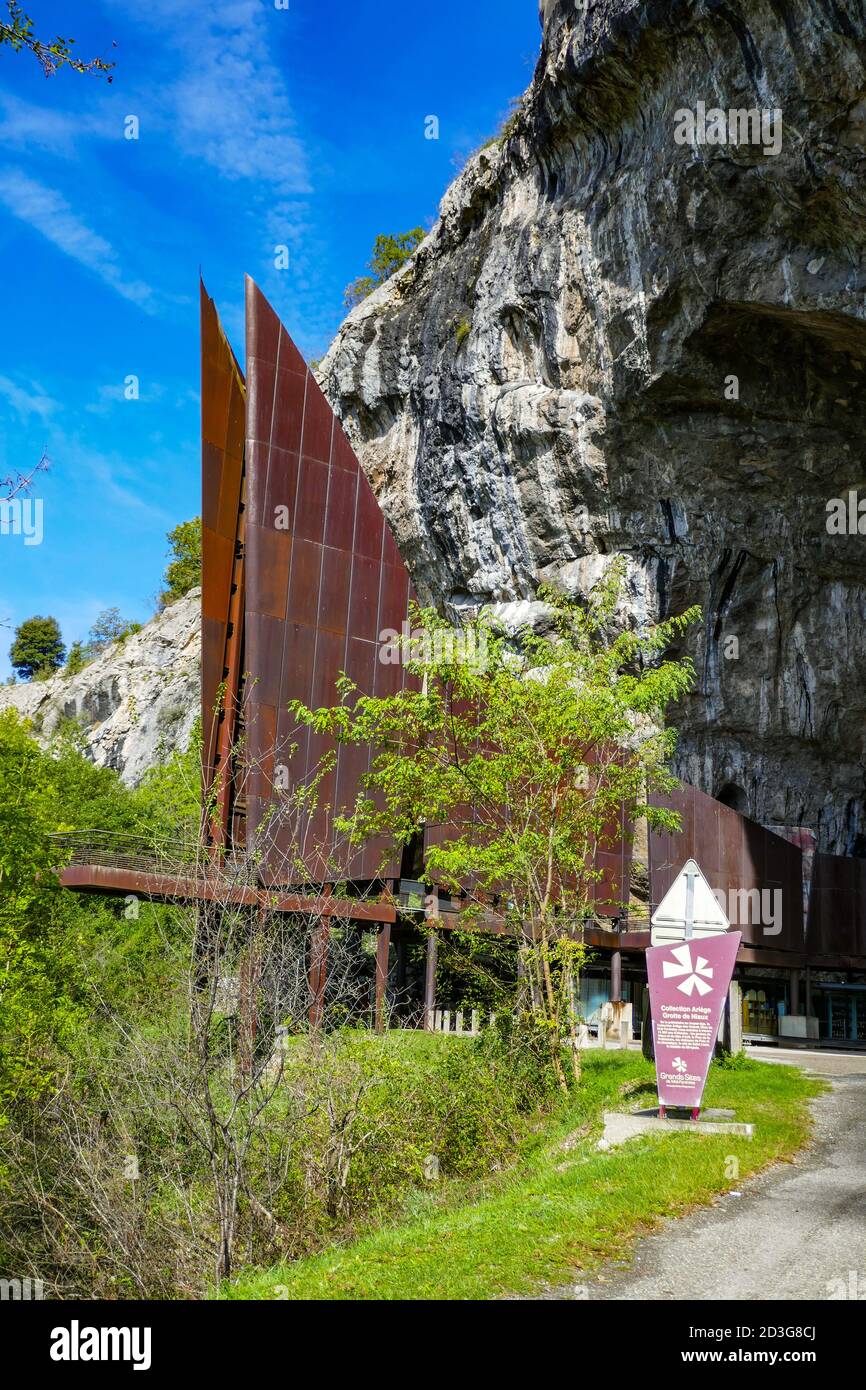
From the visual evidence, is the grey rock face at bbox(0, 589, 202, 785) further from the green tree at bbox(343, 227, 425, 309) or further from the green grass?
the green grass

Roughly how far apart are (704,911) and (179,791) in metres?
32.3

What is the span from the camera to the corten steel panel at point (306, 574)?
82.5ft

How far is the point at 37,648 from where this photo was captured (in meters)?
92.6

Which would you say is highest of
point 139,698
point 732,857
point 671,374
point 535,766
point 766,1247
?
point 671,374

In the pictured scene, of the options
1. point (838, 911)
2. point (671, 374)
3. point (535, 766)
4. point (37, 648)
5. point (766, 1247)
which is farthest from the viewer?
point (37, 648)

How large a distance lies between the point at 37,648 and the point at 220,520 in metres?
71.4

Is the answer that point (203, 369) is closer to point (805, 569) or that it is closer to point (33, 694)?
point (805, 569)

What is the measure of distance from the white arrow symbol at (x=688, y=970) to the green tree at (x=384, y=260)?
48.6m

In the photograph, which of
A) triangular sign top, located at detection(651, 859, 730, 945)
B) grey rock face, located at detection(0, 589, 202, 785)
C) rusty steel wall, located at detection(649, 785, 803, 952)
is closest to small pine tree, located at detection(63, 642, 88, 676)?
grey rock face, located at detection(0, 589, 202, 785)

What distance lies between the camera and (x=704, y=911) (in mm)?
12133

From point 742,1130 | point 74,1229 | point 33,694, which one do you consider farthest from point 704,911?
point 33,694

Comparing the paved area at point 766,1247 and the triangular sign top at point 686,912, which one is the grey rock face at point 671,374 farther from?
the paved area at point 766,1247

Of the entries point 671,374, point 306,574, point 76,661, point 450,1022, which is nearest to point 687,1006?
point 450,1022

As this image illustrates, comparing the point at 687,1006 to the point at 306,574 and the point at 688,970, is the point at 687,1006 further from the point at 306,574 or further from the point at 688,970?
the point at 306,574
